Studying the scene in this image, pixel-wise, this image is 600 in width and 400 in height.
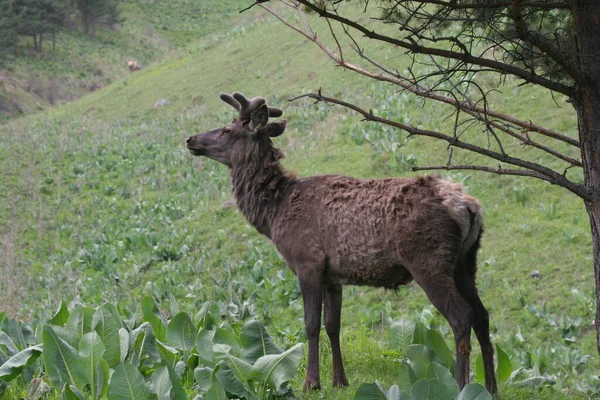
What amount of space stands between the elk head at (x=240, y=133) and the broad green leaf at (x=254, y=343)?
8.54ft

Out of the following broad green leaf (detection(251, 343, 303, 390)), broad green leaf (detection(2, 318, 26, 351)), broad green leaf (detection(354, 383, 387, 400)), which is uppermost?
broad green leaf (detection(354, 383, 387, 400))

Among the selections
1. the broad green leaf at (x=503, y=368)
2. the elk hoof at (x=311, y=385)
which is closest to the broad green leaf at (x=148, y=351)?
the elk hoof at (x=311, y=385)

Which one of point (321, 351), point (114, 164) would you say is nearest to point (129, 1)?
point (114, 164)

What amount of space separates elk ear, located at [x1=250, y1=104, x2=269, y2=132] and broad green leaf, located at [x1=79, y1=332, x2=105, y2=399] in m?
3.24

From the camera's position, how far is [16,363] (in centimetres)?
595

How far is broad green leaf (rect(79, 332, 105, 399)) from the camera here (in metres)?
5.65

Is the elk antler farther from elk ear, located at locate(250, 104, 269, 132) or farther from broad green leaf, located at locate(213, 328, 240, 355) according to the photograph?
broad green leaf, located at locate(213, 328, 240, 355)

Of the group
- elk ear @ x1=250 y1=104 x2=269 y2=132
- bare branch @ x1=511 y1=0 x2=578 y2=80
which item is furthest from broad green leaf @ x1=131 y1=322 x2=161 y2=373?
bare branch @ x1=511 y1=0 x2=578 y2=80

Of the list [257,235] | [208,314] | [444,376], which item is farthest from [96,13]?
[444,376]

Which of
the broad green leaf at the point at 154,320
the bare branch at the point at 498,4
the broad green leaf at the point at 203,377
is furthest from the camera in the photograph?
the broad green leaf at the point at 154,320

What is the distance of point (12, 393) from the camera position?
6219mm

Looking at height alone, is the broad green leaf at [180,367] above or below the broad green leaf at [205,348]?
below

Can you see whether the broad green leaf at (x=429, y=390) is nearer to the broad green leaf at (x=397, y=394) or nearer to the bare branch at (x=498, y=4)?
the broad green leaf at (x=397, y=394)

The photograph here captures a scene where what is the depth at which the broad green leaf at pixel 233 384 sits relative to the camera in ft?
18.6
